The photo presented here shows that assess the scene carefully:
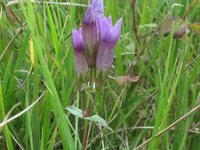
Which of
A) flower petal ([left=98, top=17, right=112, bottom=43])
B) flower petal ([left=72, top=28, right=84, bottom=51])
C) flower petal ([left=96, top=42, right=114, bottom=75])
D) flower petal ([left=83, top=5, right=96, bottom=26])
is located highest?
flower petal ([left=83, top=5, right=96, bottom=26])

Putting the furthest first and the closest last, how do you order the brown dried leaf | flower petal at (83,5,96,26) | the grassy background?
the brown dried leaf, the grassy background, flower petal at (83,5,96,26)

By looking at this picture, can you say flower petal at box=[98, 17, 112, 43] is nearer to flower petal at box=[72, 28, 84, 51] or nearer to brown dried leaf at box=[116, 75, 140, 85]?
flower petal at box=[72, 28, 84, 51]

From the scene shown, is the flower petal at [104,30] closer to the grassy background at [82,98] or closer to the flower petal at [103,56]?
the flower petal at [103,56]

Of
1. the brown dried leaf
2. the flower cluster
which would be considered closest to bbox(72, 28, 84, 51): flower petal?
the flower cluster

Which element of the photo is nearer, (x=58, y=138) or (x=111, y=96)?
(x=58, y=138)

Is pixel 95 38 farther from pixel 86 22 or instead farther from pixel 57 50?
pixel 57 50

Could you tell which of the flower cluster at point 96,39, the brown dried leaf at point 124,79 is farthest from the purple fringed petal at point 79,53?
the brown dried leaf at point 124,79

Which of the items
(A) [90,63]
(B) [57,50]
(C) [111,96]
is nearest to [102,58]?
(A) [90,63]
